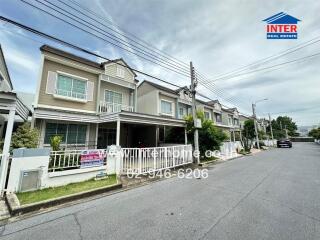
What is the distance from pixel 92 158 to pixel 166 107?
1205 cm

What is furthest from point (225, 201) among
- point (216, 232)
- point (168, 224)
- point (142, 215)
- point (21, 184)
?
point (21, 184)

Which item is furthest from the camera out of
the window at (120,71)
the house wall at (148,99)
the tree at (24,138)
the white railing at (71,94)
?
the house wall at (148,99)

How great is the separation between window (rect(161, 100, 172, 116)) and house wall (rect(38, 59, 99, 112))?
7.71 meters

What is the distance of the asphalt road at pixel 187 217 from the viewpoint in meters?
3.10

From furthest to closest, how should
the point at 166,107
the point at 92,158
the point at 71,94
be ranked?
the point at 166,107
the point at 71,94
the point at 92,158

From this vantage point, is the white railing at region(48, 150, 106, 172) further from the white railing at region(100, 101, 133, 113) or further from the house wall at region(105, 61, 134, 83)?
the house wall at region(105, 61, 134, 83)

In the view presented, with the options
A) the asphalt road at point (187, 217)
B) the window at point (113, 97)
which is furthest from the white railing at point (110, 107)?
the asphalt road at point (187, 217)

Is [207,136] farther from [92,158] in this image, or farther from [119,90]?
[92,158]

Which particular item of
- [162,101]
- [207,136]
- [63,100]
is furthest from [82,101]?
[207,136]

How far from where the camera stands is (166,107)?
1778 cm

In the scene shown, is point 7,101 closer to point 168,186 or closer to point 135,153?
point 135,153

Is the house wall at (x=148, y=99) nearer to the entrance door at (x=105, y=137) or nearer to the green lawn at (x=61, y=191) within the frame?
the entrance door at (x=105, y=137)

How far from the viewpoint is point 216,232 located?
3.10 m

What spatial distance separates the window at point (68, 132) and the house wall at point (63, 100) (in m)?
1.19
